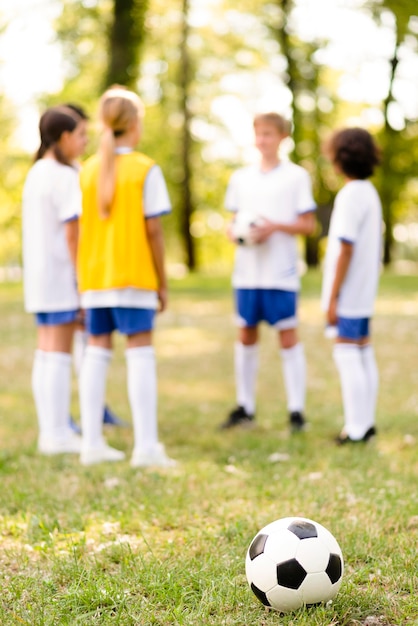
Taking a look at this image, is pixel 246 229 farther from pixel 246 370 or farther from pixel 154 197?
pixel 246 370

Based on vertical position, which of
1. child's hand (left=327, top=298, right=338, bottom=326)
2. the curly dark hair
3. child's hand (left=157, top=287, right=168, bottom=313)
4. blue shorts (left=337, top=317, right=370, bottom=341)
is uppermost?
the curly dark hair

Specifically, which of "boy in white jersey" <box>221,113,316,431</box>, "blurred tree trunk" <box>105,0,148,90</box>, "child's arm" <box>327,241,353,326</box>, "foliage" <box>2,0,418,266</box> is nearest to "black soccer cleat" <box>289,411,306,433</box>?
"boy in white jersey" <box>221,113,316,431</box>

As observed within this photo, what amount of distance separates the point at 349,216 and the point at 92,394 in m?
2.08

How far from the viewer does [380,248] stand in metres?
5.43

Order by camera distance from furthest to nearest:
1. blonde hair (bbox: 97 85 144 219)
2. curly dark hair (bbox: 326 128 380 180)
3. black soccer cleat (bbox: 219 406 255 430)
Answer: black soccer cleat (bbox: 219 406 255 430), curly dark hair (bbox: 326 128 380 180), blonde hair (bbox: 97 85 144 219)

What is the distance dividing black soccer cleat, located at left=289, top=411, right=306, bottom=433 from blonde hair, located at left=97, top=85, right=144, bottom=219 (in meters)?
2.20

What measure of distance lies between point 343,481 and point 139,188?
7.06ft

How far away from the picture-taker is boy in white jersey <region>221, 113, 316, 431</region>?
568 centimetres

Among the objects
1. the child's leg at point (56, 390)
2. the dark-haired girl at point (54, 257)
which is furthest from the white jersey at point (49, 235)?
the child's leg at point (56, 390)

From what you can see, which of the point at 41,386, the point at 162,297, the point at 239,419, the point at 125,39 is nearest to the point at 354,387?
the point at 239,419

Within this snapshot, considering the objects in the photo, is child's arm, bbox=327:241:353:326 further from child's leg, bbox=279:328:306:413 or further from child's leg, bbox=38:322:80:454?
child's leg, bbox=38:322:80:454

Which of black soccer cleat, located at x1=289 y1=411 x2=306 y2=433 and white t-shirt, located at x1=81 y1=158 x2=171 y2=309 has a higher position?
white t-shirt, located at x1=81 y1=158 x2=171 y2=309

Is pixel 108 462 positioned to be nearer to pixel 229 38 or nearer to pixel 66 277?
pixel 66 277

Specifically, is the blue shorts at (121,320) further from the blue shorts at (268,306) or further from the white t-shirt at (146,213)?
the blue shorts at (268,306)
